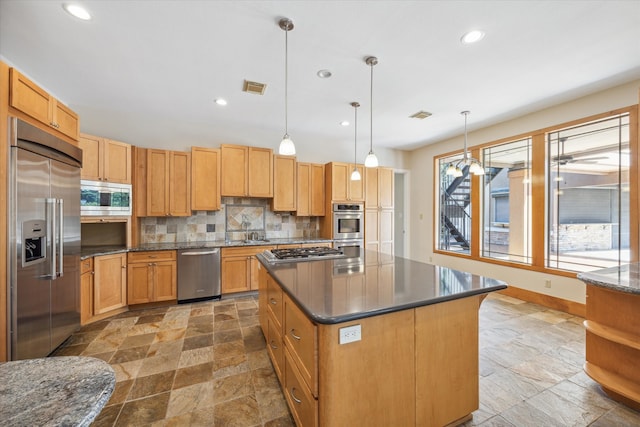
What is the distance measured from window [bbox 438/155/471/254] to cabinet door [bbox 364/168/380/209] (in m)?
1.49

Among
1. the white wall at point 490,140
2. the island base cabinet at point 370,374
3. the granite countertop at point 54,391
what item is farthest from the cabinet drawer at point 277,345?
the white wall at point 490,140

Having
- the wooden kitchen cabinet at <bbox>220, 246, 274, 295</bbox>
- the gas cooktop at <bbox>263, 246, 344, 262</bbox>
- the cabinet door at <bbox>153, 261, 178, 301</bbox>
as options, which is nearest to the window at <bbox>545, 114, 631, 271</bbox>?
the gas cooktop at <bbox>263, 246, 344, 262</bbox>

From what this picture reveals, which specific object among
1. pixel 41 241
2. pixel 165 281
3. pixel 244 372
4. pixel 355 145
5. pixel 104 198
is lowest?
pixel 244 372

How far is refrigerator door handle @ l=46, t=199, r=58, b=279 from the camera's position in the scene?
7.27 feet

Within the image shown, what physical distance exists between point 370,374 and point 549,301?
12.4 feet

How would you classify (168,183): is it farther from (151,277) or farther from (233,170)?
(151,277)

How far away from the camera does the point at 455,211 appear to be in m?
5.34

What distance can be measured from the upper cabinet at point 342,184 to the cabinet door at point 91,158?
337 centimetres

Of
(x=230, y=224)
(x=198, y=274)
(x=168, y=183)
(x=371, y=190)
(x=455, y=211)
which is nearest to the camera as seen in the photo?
(x=198, y=274)

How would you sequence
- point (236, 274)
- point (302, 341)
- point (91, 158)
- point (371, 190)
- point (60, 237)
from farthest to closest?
point (371, 190) < point (236, 274) < point (91, 158) < point (60, 237) < point (302, 341)

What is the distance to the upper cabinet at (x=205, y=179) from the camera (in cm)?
407

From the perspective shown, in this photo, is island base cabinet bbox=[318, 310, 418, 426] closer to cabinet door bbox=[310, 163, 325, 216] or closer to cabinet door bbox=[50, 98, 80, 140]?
cabinet door bbox=[50, 98, 80, 140]

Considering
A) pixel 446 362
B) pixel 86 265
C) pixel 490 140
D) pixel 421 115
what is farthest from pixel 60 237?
pixel 490 140

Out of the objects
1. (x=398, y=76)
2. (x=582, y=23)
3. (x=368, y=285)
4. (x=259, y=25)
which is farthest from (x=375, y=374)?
(x=582, y=23)
